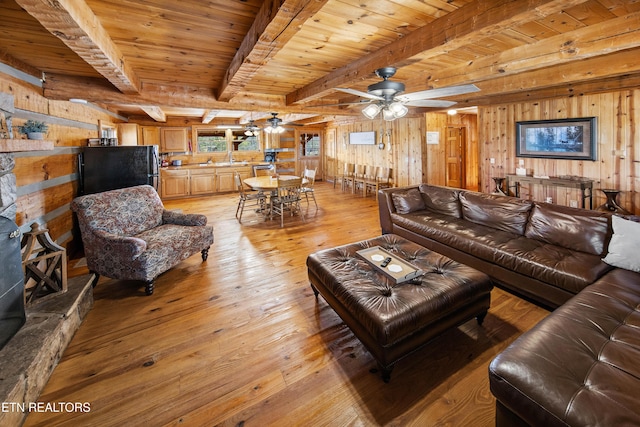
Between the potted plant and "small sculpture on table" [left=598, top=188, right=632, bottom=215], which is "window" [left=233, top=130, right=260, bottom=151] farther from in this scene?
"small sculpture on table" [left=598, top=188, right=632, bottom=215]

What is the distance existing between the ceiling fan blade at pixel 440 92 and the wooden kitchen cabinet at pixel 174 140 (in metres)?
7.71

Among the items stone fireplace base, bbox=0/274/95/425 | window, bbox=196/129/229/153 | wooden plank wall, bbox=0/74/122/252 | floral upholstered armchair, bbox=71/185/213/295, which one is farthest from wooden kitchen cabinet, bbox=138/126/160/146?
stone fireplace base, bbox=0/274/95/425

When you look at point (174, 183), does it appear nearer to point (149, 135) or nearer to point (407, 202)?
point (149, 135)

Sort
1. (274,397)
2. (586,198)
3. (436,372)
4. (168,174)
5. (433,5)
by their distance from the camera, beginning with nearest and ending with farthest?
(274,397)
(436,372)
(433,5)
(586,198)
(168,174)

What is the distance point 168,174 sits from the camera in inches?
312

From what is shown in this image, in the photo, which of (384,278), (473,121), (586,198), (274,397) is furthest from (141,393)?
(473,121)

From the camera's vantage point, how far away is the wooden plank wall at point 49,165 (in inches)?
107

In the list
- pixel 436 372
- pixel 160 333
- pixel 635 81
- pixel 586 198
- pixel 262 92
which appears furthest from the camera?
pixel 262 92

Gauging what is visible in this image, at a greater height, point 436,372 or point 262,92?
point 262,92

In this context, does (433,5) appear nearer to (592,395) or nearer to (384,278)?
(384,278)

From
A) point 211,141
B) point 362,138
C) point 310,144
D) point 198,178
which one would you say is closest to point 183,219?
point 198,178

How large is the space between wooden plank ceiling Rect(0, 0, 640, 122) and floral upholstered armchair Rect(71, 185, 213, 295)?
1.37 metres

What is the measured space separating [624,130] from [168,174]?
952cm

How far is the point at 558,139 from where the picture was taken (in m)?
4.93
